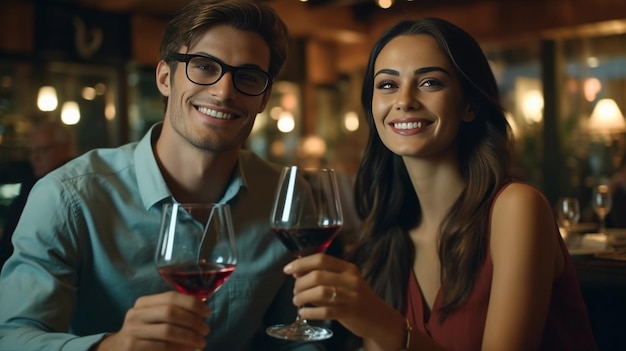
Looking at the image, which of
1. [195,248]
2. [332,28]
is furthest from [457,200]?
[332,28]

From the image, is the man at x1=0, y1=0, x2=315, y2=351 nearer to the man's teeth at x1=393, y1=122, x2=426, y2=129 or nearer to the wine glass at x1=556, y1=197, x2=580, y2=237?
the man's teeth at x1=393, y1=122, x2=426, y2=129

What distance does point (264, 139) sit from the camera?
924 centimetres

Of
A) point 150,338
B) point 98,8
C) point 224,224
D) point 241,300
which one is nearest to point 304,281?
point 224,224

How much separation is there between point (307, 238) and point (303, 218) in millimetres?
38

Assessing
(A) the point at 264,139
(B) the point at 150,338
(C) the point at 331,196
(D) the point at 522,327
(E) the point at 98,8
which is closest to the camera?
(B) the point at 150,338

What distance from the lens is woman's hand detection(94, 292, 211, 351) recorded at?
42.4 inches

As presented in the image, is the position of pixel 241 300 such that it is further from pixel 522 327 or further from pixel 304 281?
pixel 522 327

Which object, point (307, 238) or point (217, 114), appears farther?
point (217, 114)

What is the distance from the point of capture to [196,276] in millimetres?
1132

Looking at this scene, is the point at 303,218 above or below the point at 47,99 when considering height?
below

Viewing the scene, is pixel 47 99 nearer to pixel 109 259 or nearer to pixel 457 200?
pixel 109 259

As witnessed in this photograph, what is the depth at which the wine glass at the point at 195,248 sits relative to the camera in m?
1.12

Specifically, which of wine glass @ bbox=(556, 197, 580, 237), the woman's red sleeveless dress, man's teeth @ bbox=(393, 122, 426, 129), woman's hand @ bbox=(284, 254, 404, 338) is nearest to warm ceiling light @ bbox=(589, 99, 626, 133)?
wine glass @ bbox=(556, 197, 580, 237)

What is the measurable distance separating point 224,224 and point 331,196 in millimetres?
239
